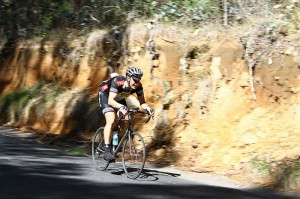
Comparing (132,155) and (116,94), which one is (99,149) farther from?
(116,94)

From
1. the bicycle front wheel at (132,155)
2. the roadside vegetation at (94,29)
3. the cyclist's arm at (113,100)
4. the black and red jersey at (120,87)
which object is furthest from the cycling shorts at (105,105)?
the roadside vegetation at (94,29)

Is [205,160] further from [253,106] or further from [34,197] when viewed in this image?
[34,197]

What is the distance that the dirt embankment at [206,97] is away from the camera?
1078cm

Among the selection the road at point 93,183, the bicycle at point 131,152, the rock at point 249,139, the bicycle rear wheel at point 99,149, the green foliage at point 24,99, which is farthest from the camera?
the green foliage at point 24,99

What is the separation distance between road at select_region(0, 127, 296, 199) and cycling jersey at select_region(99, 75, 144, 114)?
130 cm

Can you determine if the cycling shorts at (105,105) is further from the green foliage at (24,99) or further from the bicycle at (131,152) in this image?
the green foliage at (24,99)

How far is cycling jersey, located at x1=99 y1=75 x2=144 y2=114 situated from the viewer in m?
9.73

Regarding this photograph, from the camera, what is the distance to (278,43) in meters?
12.0

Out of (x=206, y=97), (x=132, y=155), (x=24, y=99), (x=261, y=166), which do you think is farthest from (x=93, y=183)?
(x=24, y=99)

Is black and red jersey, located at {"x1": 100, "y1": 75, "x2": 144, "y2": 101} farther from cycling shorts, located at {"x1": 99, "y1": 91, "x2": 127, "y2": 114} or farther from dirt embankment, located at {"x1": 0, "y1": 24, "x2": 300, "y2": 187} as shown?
dirt embankment, located at {"x1": 0, "y1": 24, "x2": 300, "y2": 187}

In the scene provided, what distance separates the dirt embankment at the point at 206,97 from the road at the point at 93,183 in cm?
78

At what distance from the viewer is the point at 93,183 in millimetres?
8734

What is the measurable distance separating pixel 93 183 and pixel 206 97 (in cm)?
480

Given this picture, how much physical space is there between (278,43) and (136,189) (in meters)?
5.47
